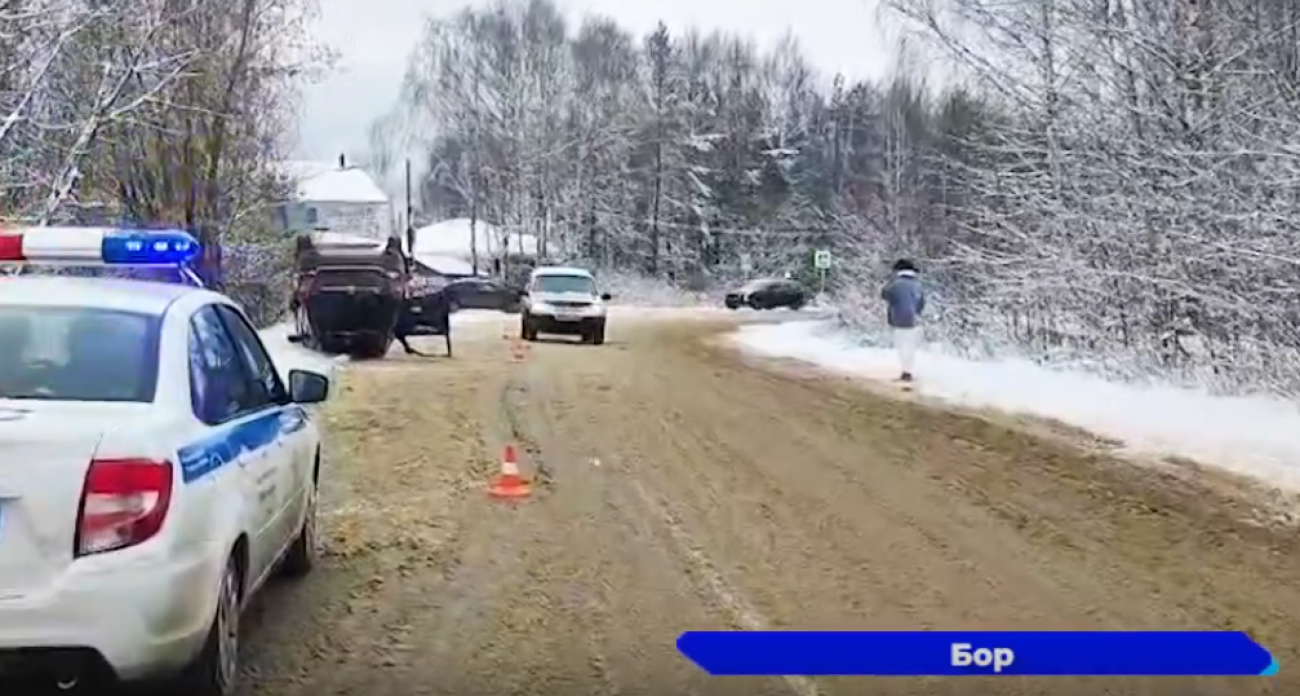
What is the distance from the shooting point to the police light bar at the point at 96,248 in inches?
301

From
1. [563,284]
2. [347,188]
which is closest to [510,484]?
[563,284]

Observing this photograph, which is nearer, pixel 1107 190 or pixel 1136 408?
pixel 1136 408

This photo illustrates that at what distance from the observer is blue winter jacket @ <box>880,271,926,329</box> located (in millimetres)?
21250

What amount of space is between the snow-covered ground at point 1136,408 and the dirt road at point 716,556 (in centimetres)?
109

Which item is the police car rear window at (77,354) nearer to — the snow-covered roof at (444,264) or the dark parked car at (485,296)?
the dark parked car at (485,296)

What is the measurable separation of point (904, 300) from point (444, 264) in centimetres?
5969

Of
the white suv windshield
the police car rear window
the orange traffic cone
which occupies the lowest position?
the white suv windshield

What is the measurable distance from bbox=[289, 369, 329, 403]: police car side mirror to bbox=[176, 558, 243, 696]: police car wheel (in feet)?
5.48

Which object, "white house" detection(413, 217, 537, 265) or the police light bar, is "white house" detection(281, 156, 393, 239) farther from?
the police light bar

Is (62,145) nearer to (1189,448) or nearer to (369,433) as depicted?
(369,433)

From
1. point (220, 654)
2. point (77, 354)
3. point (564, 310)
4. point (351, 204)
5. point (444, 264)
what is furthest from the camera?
point (351, 204)

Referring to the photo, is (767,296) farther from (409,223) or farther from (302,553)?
(302,553)

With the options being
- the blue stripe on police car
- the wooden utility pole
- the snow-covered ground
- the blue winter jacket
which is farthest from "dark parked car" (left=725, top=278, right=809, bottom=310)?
the blue stripe on police car

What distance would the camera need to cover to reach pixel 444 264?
79000 mm
